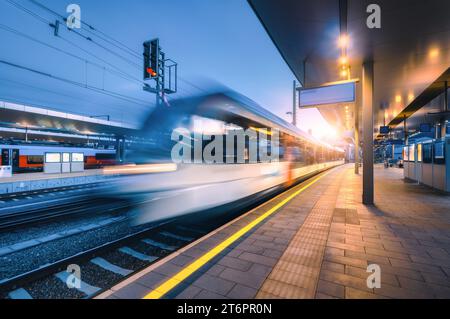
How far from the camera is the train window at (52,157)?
1461 cm

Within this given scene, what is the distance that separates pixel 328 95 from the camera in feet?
18.1

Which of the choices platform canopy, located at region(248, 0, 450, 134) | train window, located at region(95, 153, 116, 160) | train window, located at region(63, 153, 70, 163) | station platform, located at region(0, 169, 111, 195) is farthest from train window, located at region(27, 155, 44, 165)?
platform canopy, located at region(248, 0, 450, 134)

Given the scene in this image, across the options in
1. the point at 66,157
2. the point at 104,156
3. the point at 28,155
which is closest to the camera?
the point at 66,157

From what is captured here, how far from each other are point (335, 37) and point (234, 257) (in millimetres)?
4984

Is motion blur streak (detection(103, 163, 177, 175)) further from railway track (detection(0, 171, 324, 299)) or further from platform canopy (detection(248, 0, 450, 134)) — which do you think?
platform canopy (detection(248, 0, 450, 134))

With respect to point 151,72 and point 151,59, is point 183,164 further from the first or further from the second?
point 151,59

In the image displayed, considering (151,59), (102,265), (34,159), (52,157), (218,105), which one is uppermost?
(151,59)

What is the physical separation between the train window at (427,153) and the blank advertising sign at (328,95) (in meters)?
5.96

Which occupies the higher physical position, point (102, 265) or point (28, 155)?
point (28, 155)

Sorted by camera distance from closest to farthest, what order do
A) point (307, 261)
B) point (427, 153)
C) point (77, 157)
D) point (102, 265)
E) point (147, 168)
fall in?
point (307, 261), point (102, 265), point (147, 168), point (427, 153), point (77, 157)

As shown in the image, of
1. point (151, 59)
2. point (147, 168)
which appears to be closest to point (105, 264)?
point (147, 168)

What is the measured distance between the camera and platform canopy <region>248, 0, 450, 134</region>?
145 inches

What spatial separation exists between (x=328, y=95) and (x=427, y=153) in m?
6.77

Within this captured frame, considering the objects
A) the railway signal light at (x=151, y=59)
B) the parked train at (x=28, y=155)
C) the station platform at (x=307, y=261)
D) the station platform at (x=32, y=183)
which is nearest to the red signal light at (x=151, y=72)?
the railway signal light at (x=151, y=59)
